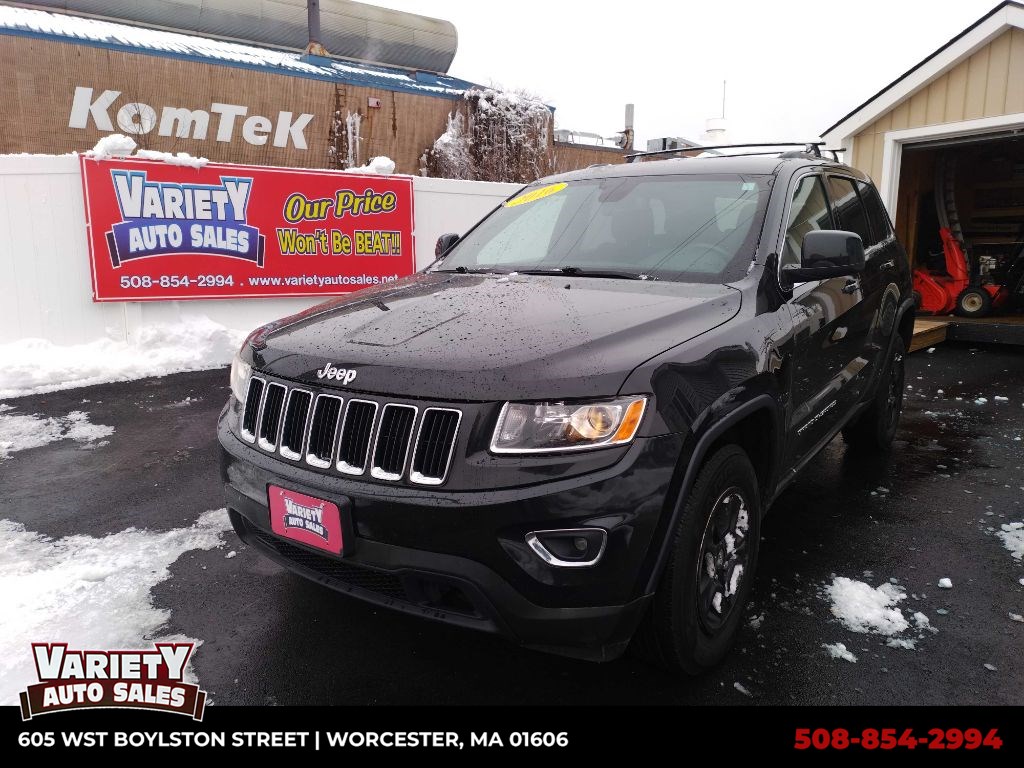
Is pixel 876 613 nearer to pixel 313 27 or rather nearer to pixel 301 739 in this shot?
pixel 301 739

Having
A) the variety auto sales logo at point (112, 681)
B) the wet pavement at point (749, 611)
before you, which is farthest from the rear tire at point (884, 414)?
the variety auto sales logo at point (112, 681)

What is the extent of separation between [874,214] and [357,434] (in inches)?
155

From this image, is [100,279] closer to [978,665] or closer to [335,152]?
[978,665]

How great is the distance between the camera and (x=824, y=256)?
2.87 meters

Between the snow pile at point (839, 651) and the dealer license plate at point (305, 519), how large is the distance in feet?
6.13

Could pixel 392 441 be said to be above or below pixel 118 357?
above

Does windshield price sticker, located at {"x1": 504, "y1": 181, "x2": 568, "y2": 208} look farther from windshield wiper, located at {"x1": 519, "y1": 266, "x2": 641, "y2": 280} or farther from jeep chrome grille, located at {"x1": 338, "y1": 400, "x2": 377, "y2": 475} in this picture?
jeep chrome grille, located at {"x1": 338, "y1": 400, "x2": 377, "y2": 475}

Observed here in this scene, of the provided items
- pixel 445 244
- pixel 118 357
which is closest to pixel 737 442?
pixel 445 244

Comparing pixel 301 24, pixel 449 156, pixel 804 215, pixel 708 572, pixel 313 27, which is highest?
pixel 301 24

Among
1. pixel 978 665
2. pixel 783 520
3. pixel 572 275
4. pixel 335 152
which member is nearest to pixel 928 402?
pixel 783 520

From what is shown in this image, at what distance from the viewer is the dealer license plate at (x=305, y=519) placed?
7.17 feet

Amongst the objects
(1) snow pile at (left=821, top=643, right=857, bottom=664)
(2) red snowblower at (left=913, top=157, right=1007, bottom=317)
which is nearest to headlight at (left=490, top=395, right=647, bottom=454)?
(1) snow pile at (left=821, top=643, right=857, bottom=664)

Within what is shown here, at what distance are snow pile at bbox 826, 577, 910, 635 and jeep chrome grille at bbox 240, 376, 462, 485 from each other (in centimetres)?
193

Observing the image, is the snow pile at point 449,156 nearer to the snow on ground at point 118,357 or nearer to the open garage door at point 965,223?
the open garage door at point 965,223
